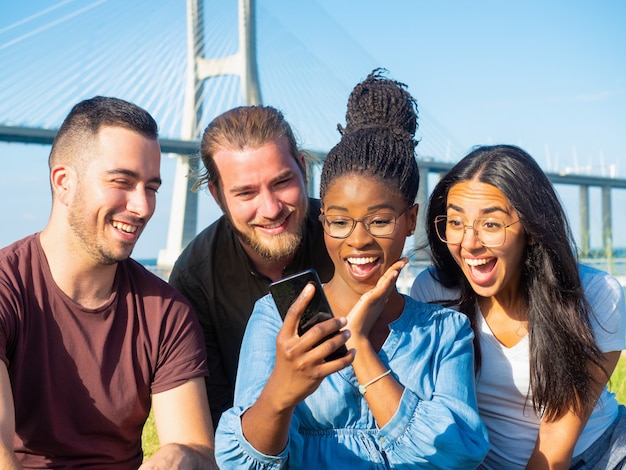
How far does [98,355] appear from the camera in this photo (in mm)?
2264

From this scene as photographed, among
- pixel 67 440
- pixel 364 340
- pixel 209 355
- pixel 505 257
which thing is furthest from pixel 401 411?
pixel 209 355

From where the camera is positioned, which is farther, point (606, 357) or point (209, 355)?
point (209, 355)

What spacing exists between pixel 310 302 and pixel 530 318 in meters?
1.07

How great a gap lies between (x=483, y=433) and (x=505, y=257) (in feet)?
2.07

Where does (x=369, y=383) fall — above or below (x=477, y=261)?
below

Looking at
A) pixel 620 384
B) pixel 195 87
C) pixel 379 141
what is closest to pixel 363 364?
pixel 379 141

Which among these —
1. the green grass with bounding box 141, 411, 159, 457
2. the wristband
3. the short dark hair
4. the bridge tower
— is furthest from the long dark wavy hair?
the bridge tower

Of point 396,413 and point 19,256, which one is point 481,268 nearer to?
point 396,413

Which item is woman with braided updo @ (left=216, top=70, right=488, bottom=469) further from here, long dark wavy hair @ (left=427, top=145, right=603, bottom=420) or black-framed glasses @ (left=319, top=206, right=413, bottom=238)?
long dark wavy hair @ (left=427, top=145, right=603, bottom=420)

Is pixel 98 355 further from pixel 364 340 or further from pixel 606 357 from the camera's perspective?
pixel 606 357

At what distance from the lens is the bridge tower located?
2117cm

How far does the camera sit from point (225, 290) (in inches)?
118

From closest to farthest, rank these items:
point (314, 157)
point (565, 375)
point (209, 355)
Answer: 1. point (565, 375)
2. point (209, 355)
3. point (314, 157)

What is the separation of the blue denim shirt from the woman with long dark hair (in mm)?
371
